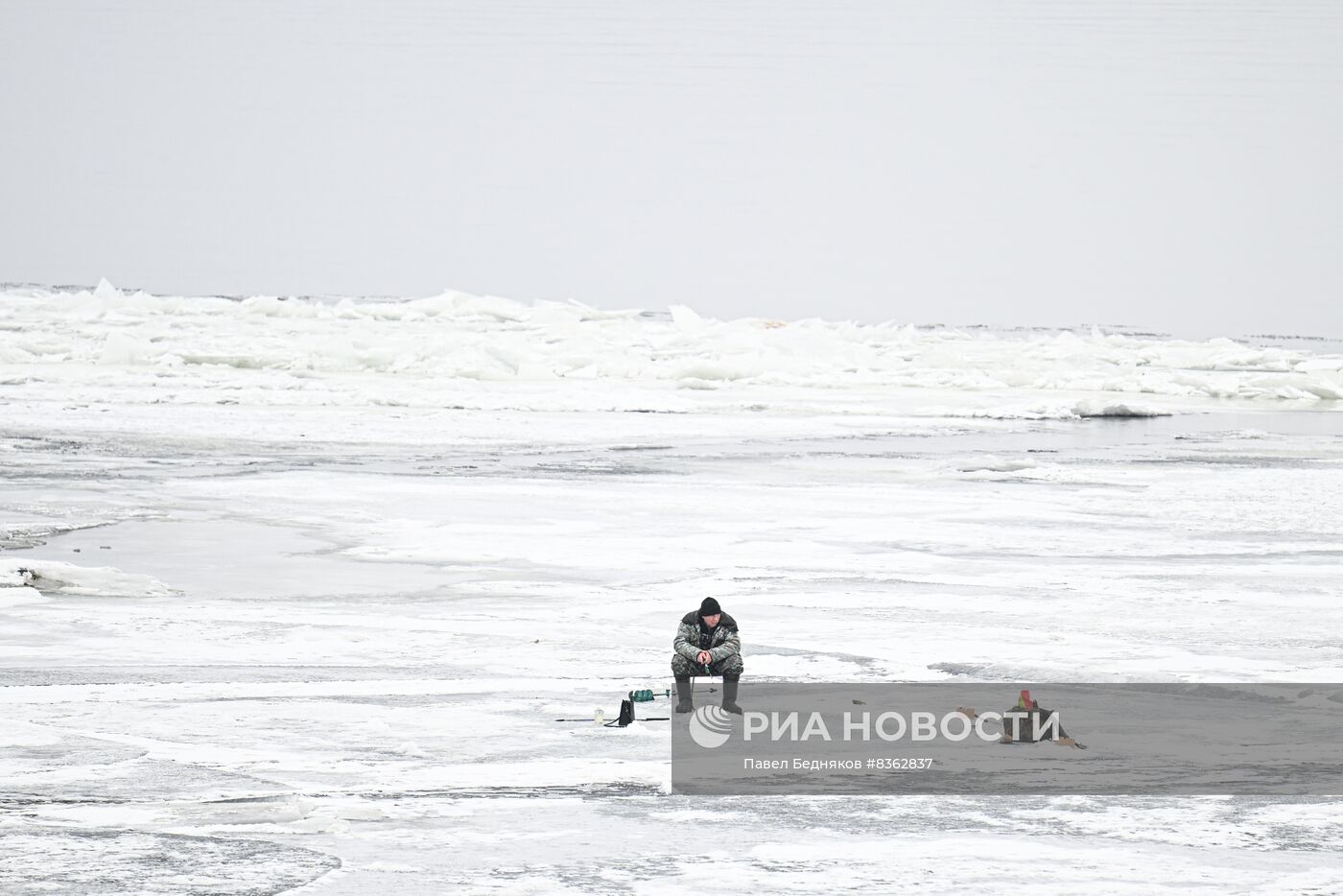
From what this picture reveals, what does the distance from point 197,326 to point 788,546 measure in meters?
25.8

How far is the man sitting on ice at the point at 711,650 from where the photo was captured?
5766 mm

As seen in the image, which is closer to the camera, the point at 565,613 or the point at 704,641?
the point at 704,641

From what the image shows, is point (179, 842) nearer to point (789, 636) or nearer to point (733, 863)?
point (733, 863)

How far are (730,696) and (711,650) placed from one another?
0.19 metres

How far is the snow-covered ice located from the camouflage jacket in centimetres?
31

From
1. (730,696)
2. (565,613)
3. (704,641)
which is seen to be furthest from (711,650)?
(565,613)

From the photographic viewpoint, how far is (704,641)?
19.0ft

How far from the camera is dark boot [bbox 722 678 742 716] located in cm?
582

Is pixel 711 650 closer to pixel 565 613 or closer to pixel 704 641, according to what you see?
pixel 704 641

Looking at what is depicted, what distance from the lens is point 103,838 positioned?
432cm

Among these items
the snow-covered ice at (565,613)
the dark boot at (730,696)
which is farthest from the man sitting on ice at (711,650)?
the snow-covered ice at (565,613)

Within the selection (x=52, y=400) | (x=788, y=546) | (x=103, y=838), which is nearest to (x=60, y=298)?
(x=52, y=400)

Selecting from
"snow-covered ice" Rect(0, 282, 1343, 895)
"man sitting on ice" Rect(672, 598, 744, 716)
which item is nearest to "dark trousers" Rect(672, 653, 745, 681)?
"man sitting on ice" Rect(672, 598, 744, 716)

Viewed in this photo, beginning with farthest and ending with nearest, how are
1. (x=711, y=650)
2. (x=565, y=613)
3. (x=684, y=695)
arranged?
(x=565, y=613)
(x=684, y=695)
(x=711, y=650)
